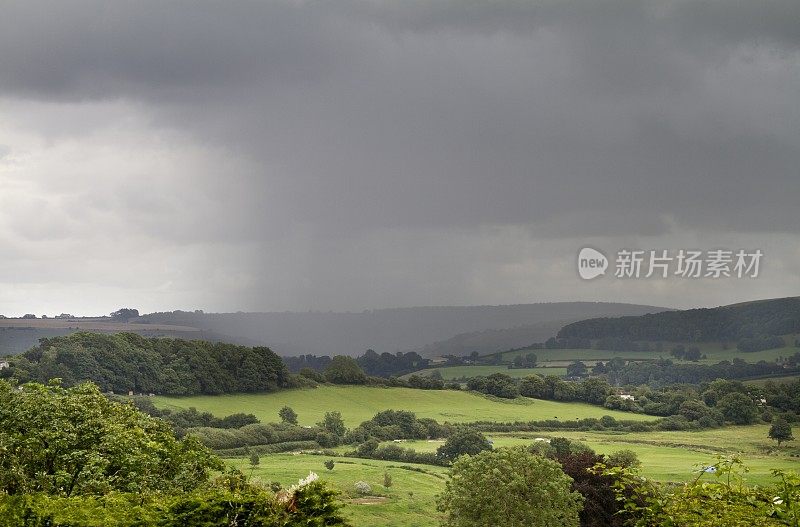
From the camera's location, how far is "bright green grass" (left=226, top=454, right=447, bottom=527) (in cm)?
8661

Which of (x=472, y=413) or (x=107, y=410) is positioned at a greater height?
(x=107, y=410)

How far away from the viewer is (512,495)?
5588 centimetres

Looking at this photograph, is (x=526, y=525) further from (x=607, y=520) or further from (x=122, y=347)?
(x=122, y=347)

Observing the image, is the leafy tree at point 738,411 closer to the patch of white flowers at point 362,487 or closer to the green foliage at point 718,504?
the patch of white flowers at point 362,487

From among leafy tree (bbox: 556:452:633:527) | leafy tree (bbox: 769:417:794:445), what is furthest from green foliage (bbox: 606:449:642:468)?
leafy tree (bbox: 769:417:794:445)

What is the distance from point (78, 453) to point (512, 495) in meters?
33.4

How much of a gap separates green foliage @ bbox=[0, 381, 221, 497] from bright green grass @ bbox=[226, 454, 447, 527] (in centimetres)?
4756

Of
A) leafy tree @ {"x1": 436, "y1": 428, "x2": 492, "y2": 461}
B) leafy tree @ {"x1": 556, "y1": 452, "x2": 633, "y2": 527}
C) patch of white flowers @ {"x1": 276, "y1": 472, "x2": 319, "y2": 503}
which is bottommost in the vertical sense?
leafy tree @ {"x1": 436, "y1": 428, "x2": 492, "y2": 461}

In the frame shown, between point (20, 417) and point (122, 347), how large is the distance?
175m

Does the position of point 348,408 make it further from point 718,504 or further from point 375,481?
point 718,504

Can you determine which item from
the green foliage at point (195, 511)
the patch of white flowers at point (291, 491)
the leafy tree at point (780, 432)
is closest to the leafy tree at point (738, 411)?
the leafy tree at point (780, 432)

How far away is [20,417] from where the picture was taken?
32250 mm

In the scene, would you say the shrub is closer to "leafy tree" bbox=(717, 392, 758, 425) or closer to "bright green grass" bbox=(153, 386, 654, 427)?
"bright green grass" bbox=(153, 386, 654, 427)

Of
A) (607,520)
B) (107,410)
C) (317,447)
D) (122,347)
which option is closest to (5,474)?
(107,410)
